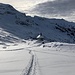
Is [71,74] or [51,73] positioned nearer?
[71,74]

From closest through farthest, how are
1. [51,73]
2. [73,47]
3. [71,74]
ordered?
[71,74], [51,73], [73,47]

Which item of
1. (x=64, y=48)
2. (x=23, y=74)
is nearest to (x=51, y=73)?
(x=23, y=74)

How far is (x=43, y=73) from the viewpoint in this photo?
60.0 ft

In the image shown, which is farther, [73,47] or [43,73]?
[73,47]

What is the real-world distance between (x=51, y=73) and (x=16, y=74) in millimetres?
2270

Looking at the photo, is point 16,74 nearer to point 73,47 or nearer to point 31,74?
point 31,74

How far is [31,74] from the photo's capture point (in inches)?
691

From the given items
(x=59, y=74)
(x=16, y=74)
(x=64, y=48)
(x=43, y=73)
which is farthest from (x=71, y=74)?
(x=64, y=48)

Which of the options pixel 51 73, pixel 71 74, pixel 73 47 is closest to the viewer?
pixel 71 74

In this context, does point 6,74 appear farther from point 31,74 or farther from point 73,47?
point 73,47

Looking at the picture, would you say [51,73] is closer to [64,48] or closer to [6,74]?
[6,74]

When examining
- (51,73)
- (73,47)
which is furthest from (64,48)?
(51,73)

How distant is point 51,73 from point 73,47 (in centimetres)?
3671

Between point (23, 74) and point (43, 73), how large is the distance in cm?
139
